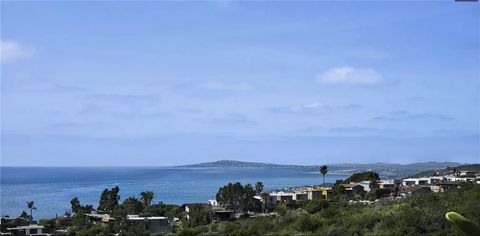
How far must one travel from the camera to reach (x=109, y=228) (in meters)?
27.7

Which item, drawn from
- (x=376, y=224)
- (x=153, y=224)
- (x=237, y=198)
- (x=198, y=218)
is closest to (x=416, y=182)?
(x=237, y=198)

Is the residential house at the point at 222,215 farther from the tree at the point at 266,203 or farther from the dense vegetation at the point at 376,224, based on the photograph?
the dense vegetation at the point at 376,224

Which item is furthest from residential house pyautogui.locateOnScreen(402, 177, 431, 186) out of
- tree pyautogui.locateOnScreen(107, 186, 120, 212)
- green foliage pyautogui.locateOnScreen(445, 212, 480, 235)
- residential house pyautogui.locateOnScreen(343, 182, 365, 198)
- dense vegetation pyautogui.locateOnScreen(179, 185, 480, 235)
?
green foliage pyautogui.locateOnScreen(445, 212, 480, 235)

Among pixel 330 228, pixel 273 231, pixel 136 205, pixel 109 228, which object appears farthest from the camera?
pixel 136 205

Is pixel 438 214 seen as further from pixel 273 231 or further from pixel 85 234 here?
pixel 85 234

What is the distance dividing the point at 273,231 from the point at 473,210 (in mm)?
7108

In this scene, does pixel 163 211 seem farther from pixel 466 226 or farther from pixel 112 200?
pixel 466 226

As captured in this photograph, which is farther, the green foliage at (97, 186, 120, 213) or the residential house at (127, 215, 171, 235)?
the green foliage at (97, 186, 120, 213)

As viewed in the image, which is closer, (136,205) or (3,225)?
(3,225)

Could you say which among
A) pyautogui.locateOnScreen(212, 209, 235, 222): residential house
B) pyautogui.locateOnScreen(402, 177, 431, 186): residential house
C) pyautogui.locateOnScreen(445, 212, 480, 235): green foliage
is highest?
pyautogui.locateOnScreen(445, 212, 480, 235): green foliage

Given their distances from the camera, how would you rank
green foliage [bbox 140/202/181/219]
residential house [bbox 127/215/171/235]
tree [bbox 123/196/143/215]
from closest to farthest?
1. residential house [bbox 127/215/171/235]
2. green foliage [bbox 140/202/181/219]
3. tree [bbox 123/196/143/215]

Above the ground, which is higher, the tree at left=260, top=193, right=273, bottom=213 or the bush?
the bush

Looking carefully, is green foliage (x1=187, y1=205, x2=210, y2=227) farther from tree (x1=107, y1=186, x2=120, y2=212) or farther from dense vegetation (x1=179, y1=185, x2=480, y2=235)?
tree (x1=107, y1=186, x2=120, y2=212)

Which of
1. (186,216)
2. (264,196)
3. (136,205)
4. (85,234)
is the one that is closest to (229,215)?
(186,216)
